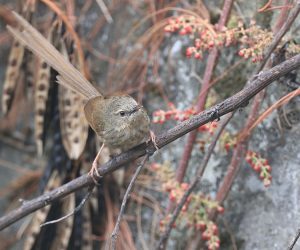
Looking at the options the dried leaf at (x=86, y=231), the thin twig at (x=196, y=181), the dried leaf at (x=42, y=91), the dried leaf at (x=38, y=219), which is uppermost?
the dried leaf at (x=42, y=91)

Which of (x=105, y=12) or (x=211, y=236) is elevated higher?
(x=105, y=12)

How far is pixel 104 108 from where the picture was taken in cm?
216

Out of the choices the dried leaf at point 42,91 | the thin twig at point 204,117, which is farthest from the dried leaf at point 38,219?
the thin twig at point 204,117

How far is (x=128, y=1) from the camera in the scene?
313cm

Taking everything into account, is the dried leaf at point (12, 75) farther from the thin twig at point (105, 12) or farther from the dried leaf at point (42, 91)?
the thin twig at point (105, 12)

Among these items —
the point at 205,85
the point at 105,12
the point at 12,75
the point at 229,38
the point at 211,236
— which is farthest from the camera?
the point at 105,12

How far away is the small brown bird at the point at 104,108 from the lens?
6.66ft

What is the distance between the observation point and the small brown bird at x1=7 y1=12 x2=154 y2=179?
203cm

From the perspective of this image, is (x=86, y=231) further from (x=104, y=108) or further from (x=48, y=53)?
(x=48, y=53)

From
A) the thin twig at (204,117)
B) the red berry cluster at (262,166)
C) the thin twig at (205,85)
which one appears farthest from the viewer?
the thin twig at (205,85)

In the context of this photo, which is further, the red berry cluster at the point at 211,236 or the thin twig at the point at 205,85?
the thin twig at the point at 205,85

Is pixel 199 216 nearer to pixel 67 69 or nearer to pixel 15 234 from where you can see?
pixel 67 69

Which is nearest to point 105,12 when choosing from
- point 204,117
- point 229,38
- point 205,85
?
point 205,85

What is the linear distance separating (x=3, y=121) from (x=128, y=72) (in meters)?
Result: 0.91
